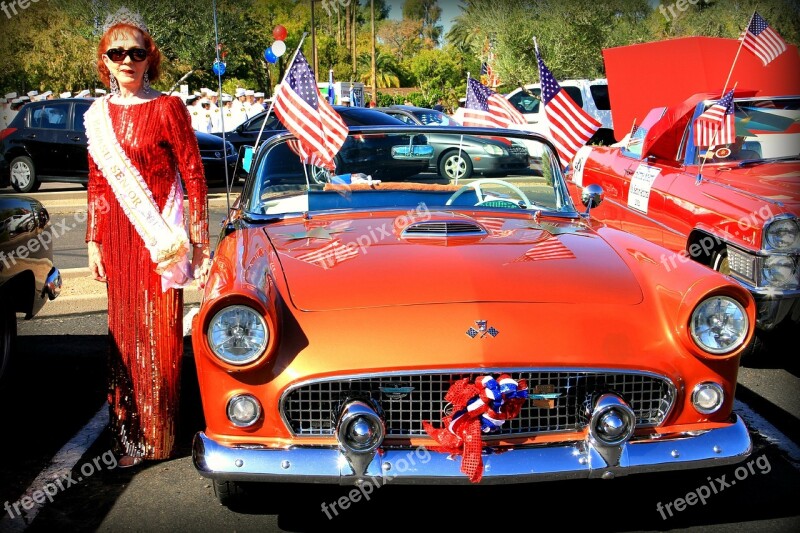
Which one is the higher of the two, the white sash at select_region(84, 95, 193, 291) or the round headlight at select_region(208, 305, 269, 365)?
the white sash at select_region(84, 95, 193, 291)

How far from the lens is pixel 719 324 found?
305 centimetres

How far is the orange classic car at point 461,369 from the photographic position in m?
2.75

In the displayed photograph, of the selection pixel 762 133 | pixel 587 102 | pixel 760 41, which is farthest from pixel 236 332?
pixel 587 102

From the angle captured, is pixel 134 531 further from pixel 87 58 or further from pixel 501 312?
pixel 87 58

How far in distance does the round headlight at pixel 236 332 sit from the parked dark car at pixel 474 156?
5.92 ft

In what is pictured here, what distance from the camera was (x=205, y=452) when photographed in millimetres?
2822

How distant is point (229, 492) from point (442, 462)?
84cm

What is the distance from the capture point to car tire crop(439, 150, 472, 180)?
4402 millimetres

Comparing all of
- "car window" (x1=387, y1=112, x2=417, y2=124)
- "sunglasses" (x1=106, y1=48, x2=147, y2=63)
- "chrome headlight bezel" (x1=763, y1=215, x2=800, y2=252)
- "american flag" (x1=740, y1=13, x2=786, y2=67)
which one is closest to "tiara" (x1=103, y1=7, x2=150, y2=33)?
"sunglasses" (x1=106, y1=48, x2=147, y2=63)

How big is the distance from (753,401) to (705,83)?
493 centimetres

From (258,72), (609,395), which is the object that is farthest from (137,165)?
(258,72)

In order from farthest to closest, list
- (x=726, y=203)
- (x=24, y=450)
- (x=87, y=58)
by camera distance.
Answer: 1. (x=87, y=58)
2. (x=726, y=203)
3. (x=24, y=450)

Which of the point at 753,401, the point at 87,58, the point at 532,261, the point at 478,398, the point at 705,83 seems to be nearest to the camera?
the point at 478,398

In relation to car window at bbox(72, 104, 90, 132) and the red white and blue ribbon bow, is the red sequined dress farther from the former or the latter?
car window at bbox(72, 104, 90, 132)
